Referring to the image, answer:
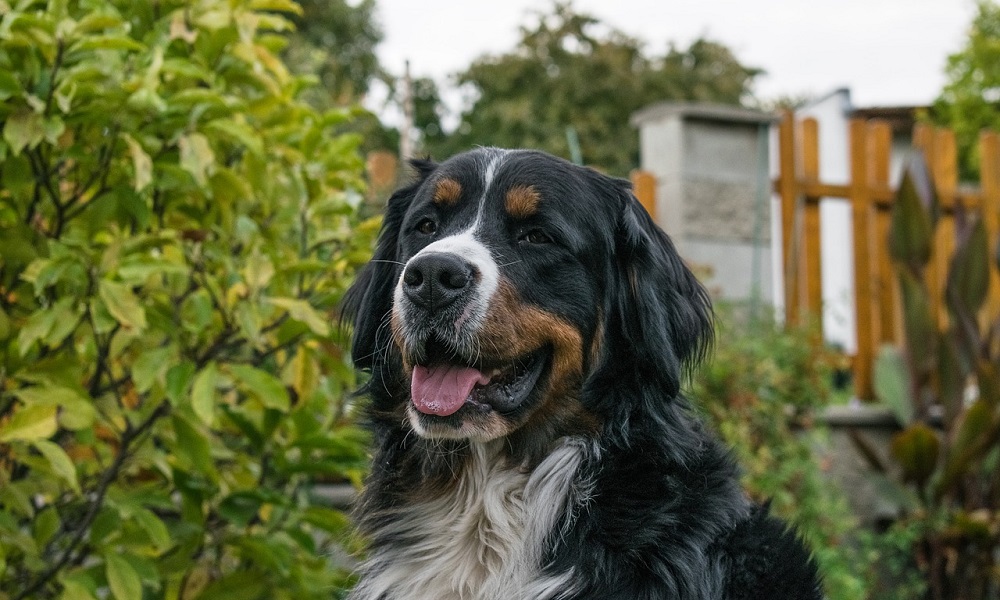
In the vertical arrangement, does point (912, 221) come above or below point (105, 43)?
below

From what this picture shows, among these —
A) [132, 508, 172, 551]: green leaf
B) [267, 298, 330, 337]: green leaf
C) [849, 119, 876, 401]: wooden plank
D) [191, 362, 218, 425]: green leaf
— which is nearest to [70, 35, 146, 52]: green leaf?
[267, 298, 330, 337]: green leaf

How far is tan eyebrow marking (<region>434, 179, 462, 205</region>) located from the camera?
2.90 metres

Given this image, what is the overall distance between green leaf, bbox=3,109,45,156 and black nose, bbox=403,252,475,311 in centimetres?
104

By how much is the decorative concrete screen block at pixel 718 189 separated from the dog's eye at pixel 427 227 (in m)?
3.67

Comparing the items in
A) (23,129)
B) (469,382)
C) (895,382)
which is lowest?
(895,382)

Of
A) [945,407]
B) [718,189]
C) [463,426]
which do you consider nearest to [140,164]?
[463,426]

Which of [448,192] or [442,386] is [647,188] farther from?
[442,386]

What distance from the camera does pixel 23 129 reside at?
8.79 feet

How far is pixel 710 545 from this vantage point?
2.61 m

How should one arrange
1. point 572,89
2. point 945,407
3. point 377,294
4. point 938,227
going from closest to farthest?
point 377,294 → point 945,407 → point 938,227 → point 572,89

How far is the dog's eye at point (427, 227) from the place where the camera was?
296cm

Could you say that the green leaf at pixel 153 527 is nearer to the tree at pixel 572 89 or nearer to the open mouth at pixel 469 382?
the open mouth at pixel 469 382

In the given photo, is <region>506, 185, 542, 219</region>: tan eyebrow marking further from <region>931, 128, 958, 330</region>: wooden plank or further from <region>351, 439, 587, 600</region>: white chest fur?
<region>931, 128, 958, 330</region>: wooden plank

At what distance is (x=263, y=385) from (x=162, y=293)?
52 centimetres
